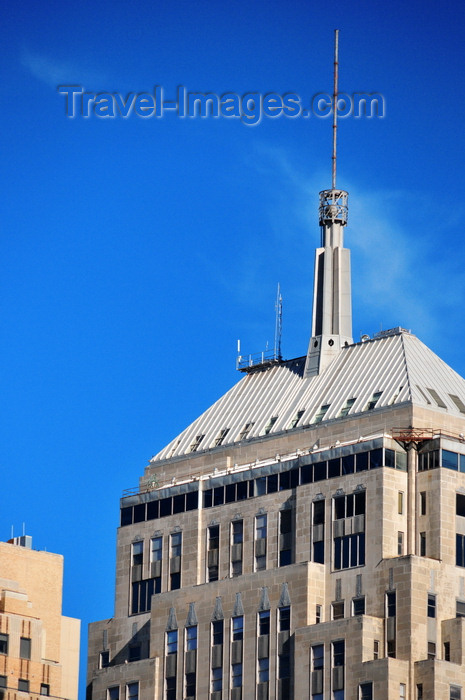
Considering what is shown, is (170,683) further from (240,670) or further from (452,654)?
(452,654)

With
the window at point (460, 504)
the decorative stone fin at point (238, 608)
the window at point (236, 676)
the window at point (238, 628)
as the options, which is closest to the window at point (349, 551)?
the window at point (460, 504)

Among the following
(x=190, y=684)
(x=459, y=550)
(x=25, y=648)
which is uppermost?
Result: (x=459, y=550)

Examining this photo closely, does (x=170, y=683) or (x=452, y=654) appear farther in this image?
(x=170, y=683)

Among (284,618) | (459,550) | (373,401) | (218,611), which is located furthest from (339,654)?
(373,401)

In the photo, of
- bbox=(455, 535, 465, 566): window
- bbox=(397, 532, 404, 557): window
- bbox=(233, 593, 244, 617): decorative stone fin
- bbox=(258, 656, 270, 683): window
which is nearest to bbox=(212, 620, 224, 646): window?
bbox=(233, 593, 244, 617): decorative stone fin

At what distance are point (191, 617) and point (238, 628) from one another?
5222 mm

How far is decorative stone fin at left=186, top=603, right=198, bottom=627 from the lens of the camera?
637ft

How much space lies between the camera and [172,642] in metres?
195

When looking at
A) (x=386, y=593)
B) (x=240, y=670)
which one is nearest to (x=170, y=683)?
(x=240, y=670)

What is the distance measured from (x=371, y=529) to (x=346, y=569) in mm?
3913

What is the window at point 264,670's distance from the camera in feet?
617

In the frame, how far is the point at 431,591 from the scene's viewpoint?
601 feet

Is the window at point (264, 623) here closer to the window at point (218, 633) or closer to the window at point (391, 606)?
the window at point (218, 633)

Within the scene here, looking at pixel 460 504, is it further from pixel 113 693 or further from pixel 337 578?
pixel 113 693
